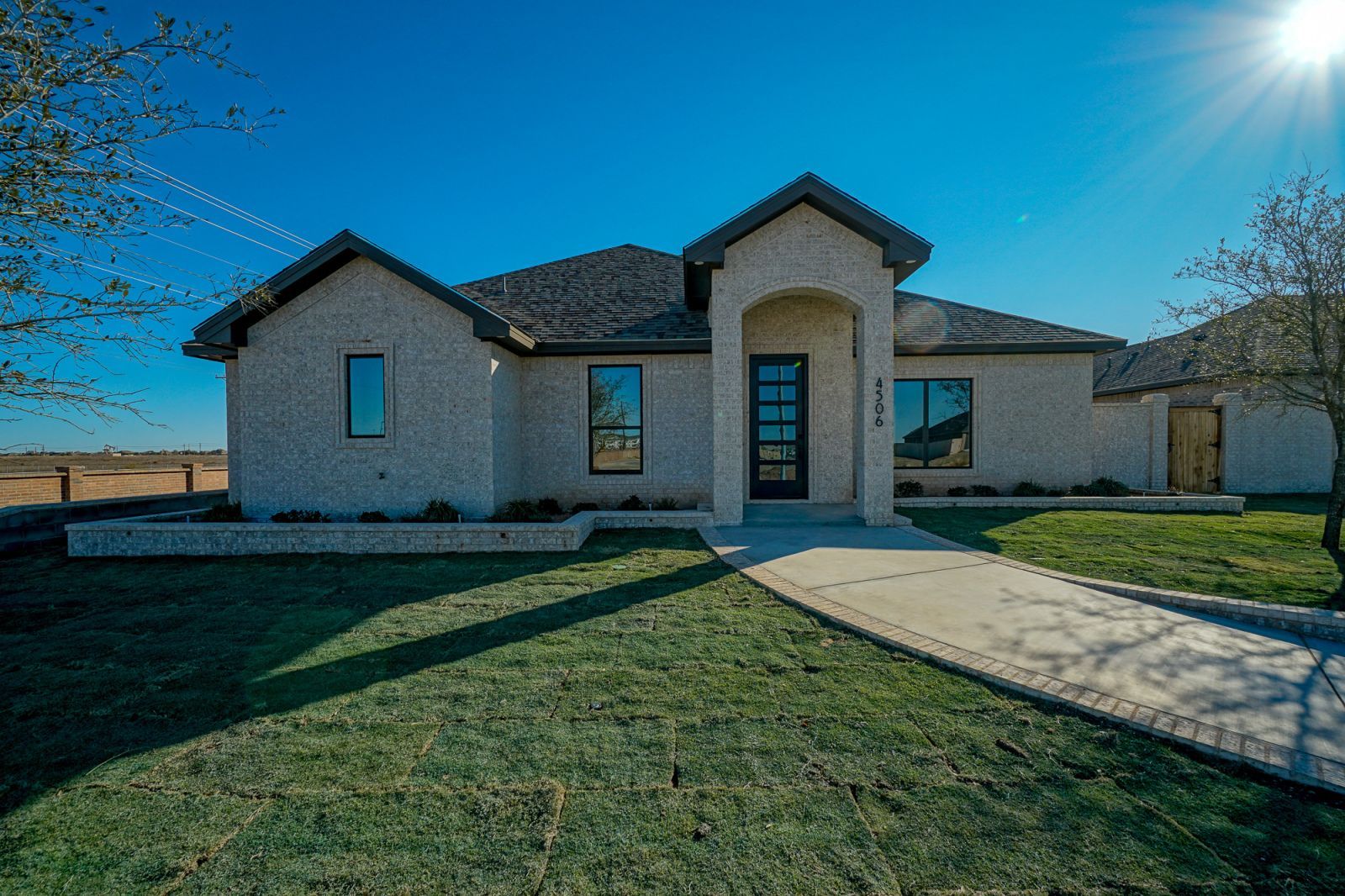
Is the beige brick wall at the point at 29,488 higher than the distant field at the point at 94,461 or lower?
higher

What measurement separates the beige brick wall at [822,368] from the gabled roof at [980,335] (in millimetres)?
1410

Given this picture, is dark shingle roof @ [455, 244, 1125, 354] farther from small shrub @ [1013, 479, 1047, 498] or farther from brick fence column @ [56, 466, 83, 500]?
brick fence column @ [56, 466, 83, 500]

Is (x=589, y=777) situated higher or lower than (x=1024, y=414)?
lower

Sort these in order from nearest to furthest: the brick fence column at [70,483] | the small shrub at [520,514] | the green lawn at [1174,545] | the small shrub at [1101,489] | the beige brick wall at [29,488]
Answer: the green lawn at [1174,545] < the small shrub at [520,514] < the small shrub at [1101,489] < the beige brick wall at [29,488] < the brick fence column at [70,483]

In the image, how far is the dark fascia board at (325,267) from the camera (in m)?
8.51

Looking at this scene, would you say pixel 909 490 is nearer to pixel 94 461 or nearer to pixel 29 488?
pixel 29 488

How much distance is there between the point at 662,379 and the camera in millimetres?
10906

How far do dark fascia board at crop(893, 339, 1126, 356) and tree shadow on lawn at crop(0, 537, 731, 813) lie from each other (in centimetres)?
795

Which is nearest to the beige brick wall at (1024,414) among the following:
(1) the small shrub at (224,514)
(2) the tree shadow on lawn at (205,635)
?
(2) the tree shadow on lawn at (205,635)

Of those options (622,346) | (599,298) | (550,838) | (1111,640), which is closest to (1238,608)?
(1111,640)

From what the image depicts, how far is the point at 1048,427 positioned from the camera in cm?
1206

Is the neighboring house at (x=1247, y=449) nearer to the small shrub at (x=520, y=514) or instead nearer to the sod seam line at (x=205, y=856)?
the small shrub at (x=520, y=514)

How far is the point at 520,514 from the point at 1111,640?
7.39 meters

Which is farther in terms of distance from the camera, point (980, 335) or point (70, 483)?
point (70, 483)
